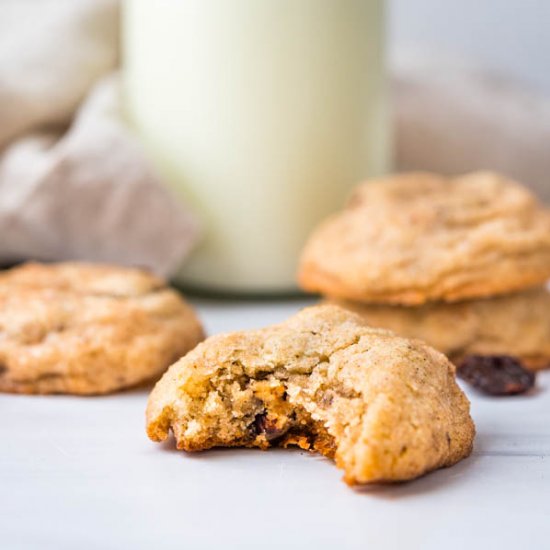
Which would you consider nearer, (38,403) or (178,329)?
(38,403)

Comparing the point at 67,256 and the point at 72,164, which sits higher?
the point at 72,164

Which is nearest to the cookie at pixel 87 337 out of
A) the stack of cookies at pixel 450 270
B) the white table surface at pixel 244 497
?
the white table surface at pixel 244 497

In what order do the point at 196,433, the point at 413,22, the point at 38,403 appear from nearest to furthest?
the point at 196,433, the point at 38,403, the point at 413,22

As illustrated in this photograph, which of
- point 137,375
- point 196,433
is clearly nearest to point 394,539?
point 196,433

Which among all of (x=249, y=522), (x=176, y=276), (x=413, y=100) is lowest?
(x=176, y=276)

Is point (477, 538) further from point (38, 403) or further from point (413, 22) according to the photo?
point (413, 22)

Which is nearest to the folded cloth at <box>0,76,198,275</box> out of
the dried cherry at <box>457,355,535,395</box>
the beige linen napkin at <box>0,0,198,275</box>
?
Result: the beige linen napkin at <box>0,0,198,275</box>
